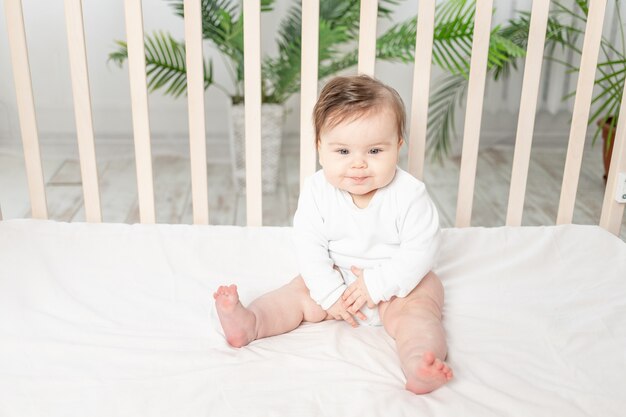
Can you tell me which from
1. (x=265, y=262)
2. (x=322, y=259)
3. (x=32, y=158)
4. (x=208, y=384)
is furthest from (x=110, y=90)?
(x=208, y=384)

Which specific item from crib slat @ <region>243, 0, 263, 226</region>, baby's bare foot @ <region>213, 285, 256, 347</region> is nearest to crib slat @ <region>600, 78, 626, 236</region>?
crib slat @ <region>243, 0, 263, 226</region>

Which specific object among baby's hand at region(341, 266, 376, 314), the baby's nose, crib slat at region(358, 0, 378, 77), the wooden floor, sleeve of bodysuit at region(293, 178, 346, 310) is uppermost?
crib slat at region(358, 0, 378, 77)

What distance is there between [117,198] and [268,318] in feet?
4.80

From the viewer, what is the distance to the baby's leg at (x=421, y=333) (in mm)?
926

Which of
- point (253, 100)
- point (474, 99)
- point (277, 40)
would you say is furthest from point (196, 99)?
point (277, 40)

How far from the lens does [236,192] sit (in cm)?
256

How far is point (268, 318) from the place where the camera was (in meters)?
1.13

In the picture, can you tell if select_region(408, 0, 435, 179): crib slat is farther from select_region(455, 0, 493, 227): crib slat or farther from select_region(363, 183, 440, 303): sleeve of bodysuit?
select_region(363, 183, 440, 303): sleeve of bodysuit

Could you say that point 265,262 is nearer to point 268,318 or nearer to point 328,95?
point 268,318


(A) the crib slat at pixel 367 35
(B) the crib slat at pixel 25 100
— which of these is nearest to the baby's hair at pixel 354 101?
(A) the crib slat at pixel 367 35

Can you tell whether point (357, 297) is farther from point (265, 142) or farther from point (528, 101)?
point (265, 142)

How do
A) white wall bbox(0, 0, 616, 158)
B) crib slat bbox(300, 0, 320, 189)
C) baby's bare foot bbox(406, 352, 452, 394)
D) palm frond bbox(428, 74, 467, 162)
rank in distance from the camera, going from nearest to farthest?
baby's bare foot bbox(406, 352, 452, 394) < crib slat bbox(300, 0, 320, 189) < palm frond bbox(428, 74, 467, 162) < white wall bbox(0, 0, 616, 158)

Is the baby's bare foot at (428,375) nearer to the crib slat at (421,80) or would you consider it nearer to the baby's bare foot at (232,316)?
the baby's bare foot at (232,316)

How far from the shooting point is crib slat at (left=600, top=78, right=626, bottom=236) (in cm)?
143
